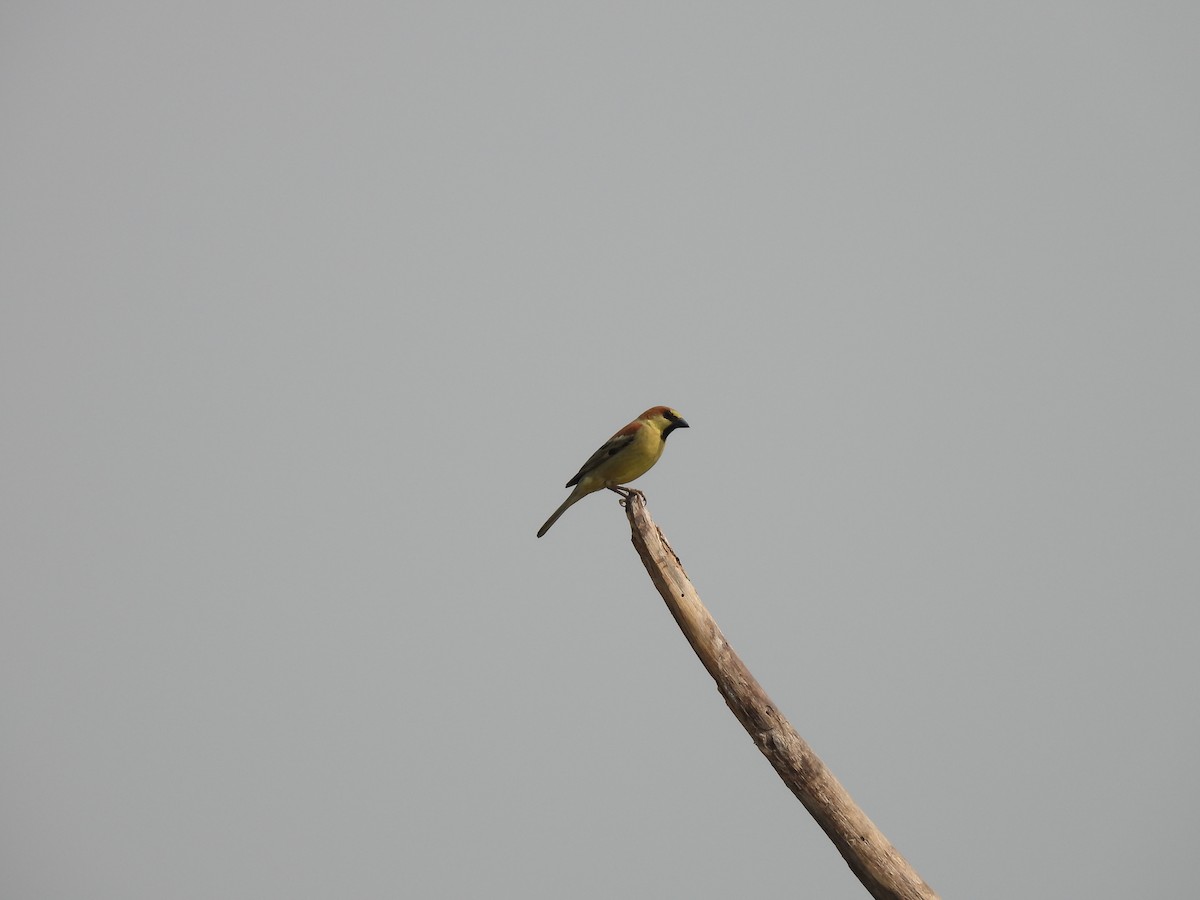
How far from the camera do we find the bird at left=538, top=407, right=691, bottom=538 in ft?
26.7

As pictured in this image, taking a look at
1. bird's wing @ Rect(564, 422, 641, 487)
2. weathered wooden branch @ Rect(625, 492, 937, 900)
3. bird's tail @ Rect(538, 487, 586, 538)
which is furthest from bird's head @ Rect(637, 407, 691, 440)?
weathered wooden branch @ Rect(625, 492, 937, 900)

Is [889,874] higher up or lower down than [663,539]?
lower down

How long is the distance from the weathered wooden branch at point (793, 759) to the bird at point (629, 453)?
4.01ft

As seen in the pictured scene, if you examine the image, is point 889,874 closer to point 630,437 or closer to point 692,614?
point 692,614

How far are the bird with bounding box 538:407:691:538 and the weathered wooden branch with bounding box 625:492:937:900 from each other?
4.01ft

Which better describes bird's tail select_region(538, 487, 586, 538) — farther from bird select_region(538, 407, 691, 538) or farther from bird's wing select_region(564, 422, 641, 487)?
bird's wing select_region(564, 422, 641, 487)

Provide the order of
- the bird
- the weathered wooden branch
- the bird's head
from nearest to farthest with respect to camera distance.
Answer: the weathered wooden branch → the bird → the bird's head

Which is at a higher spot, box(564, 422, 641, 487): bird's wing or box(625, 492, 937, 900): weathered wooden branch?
box(564, 422, 641, 487): bird's wing

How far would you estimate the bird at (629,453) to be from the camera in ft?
26.7

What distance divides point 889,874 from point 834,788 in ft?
1.93

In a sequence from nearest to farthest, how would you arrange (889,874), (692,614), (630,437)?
(889,874) < (692,614) < (630,437)

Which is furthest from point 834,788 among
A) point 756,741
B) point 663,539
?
point 663,539

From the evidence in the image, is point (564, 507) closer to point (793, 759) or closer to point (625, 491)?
point (625, 491)

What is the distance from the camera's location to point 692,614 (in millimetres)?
7027
